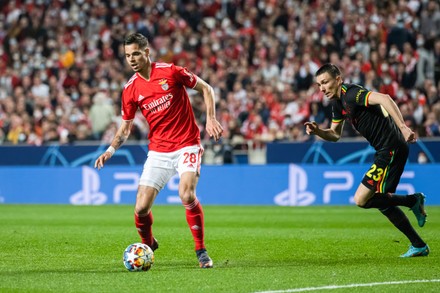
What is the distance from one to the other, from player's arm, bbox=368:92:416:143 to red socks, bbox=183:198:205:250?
7.12 feet

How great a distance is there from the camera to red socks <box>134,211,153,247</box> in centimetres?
957

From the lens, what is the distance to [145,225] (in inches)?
380

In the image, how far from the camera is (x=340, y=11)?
80.1ft

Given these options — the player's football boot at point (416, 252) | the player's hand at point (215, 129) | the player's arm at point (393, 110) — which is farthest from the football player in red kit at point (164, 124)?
the player's football boot at point (416, 252)

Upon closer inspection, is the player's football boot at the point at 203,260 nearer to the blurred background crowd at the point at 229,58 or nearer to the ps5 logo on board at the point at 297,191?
the ps5 logo on board at the point at 297,191

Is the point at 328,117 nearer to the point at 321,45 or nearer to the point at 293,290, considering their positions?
the point at 321,45

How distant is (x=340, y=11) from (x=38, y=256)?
51.8ft

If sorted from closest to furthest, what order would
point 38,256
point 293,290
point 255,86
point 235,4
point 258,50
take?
1. point 293,290
2. point 38,256
3. point 255,86
4. point 258,50
5. point 235,4

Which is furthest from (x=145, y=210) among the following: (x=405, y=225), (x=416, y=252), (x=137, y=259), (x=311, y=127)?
(x=416, y=252)

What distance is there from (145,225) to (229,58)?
1605cm

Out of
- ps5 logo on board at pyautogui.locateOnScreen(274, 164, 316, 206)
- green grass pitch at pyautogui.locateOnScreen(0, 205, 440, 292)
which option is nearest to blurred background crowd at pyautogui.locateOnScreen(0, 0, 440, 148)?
ps5 logo on board at pyautogui.locateOnScreen(274, 164, 316, 206)

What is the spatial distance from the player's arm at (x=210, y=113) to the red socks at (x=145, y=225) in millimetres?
1232

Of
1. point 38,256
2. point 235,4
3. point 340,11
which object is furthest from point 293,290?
point 235,4

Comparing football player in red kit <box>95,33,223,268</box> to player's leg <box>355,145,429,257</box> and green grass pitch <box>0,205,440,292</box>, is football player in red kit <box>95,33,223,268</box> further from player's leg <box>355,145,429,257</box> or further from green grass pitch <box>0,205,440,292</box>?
player's leg <box>355,145,429,257</box>
